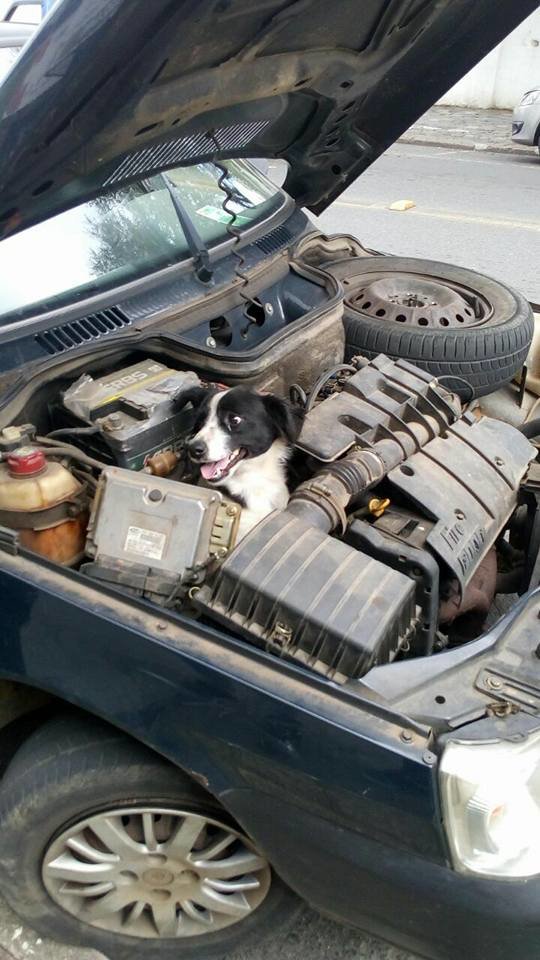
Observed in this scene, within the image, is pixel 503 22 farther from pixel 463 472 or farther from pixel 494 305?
pixel 463 472

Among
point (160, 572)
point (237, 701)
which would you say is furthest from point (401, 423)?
point (237, 701)

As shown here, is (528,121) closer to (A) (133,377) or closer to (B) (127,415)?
(A) (133,377)

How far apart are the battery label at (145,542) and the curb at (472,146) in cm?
1248

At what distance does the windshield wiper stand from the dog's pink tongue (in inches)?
29.2

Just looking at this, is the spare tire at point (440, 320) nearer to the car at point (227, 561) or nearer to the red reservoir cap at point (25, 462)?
the car at point (227, 561)

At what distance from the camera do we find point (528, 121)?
38.4 ft

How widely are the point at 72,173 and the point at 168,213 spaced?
858 mm

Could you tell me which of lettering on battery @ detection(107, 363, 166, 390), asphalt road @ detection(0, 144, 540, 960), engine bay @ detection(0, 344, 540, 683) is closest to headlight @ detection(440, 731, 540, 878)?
engine bay @ detection(0, 344, 540, 683)

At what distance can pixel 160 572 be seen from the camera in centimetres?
195

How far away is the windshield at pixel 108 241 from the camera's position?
7.95ft

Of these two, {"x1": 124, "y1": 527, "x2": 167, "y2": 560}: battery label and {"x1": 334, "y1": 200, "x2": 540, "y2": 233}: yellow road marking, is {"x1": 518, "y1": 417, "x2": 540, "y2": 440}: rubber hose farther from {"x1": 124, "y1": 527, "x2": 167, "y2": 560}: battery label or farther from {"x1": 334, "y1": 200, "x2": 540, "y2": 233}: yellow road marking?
{"x1": 334, "y1": 200, "x2": 540, "y2": 233}: yellow road marking

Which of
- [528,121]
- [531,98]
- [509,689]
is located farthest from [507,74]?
[509,689]

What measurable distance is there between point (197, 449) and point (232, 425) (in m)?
0.12

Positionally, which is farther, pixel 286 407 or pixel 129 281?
pixel 129 281
